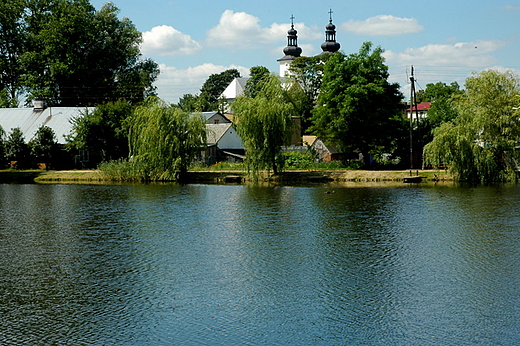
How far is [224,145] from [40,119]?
19713 mm

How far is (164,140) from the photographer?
168ft

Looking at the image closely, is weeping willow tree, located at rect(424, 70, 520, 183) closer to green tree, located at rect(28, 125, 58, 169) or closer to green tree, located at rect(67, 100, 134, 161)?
green tree, located at rect(67, 100, 134, 161)

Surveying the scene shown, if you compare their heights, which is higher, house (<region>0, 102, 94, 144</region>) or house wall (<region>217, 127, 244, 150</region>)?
house (<region>0, 102, 94, 144</region>)

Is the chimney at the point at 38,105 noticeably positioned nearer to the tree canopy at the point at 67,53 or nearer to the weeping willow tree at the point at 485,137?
the tree canopy at the point at 67,53

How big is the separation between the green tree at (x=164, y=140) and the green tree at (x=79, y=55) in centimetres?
1931

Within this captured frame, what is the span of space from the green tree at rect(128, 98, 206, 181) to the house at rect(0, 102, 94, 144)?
14.3m

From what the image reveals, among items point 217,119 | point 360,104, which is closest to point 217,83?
point 217,119

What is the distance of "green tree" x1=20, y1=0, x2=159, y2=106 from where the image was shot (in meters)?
71.6

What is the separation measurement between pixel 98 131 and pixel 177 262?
41.6m

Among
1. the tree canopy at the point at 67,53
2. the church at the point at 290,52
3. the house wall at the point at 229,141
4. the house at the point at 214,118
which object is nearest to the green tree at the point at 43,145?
the tree canopy at the point at 67,53

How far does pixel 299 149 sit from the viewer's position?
2827 inches

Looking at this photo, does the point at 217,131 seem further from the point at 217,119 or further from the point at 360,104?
the point at 360,104

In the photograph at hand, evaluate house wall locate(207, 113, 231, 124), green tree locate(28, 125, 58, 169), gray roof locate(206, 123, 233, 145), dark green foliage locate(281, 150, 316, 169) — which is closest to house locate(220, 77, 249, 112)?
house wall locate(207, 113, 231, 124)

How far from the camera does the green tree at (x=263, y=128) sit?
50844 mm
